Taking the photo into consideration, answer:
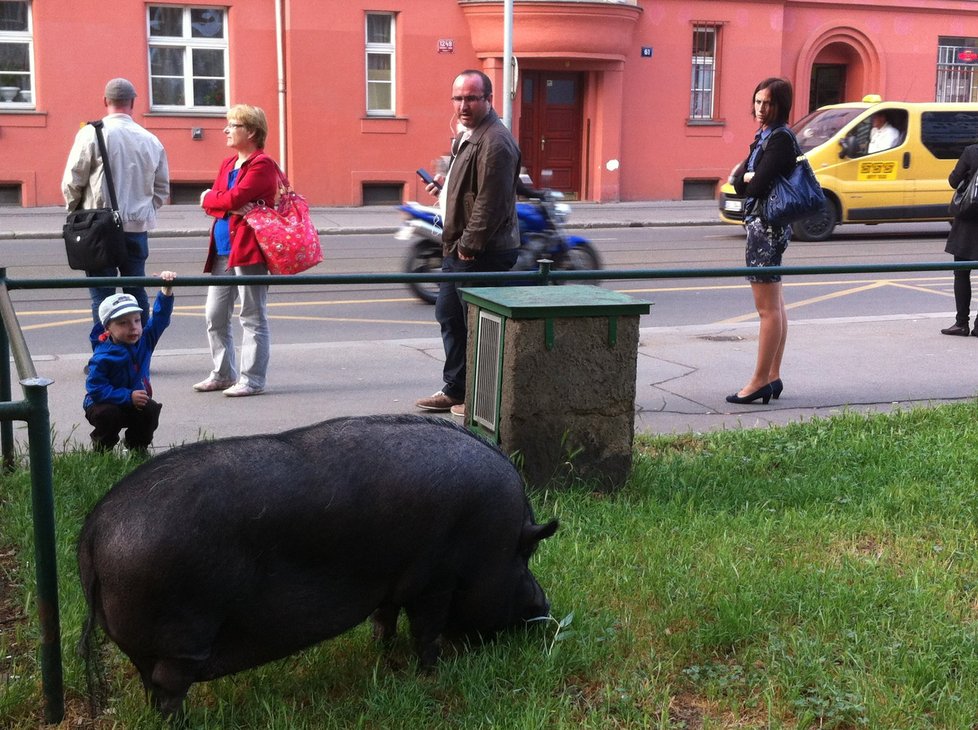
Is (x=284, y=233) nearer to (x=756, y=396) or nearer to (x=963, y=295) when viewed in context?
(x=756, y=396)

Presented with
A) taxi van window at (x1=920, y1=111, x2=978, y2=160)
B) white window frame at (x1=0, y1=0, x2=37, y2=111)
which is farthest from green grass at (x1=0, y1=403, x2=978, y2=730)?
white window frame at (x1=0, y1=0, x2=37, y2=111)

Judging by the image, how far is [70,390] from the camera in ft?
26.2

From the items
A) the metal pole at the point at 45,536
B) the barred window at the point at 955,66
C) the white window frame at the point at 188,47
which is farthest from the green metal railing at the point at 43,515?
the barred window at the point at 955,66

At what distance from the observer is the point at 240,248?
758cm

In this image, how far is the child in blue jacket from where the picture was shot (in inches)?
227

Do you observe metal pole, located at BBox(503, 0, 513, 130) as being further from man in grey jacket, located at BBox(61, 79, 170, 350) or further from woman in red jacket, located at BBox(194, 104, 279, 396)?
woman in red jacket, located at BBox(194, 104, 279, 396)

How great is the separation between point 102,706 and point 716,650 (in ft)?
6.18

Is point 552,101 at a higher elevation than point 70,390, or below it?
higher

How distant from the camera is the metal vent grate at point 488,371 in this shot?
5445mm

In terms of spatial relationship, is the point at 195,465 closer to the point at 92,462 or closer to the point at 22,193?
the point at 92,462

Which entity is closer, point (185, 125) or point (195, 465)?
point (195, 465)

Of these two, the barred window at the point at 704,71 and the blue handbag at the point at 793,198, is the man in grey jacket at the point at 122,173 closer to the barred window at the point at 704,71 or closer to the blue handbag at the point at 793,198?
the blue handbag at the point at 793,198

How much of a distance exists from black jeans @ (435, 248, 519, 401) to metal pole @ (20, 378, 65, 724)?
389 cm

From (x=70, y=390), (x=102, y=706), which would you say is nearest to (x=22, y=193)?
(x=70, y=390)
